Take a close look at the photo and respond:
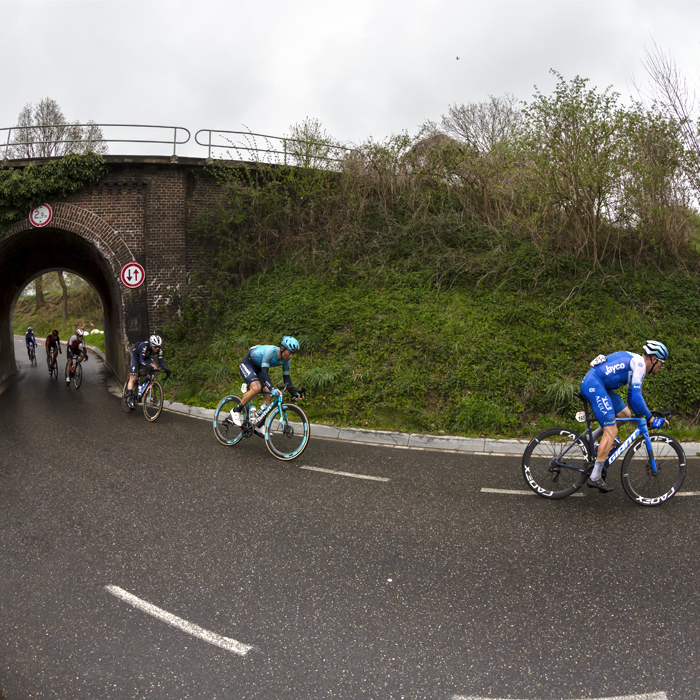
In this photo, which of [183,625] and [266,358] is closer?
[183,625]

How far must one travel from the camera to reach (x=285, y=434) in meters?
7.49

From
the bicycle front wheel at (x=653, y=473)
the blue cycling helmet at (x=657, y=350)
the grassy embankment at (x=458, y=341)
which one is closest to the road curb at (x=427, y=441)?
the grassy embankment at (x=458, y=341)

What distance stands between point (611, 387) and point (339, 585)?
364 cm

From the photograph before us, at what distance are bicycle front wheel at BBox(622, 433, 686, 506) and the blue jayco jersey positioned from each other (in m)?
4.46

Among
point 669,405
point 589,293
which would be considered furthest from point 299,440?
point 589,293

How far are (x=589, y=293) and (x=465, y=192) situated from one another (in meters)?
5.24

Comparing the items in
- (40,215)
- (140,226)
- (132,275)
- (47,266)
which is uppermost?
(40,215)

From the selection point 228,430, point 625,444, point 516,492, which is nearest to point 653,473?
point 625,444

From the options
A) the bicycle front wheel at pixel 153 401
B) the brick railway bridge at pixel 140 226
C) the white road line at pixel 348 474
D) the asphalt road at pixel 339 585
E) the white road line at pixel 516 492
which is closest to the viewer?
the asphalt road at pixel 339 585

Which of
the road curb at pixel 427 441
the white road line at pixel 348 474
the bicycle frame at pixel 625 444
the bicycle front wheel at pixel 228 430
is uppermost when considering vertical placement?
the bicycle frame at pixel 625 444

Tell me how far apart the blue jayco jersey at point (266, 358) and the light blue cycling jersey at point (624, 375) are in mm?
3982

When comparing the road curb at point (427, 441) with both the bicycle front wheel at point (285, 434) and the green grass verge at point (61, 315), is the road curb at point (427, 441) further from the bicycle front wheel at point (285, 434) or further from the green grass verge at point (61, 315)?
the green grass verge at point (61, 315)

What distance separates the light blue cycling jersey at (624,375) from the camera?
17.8ft

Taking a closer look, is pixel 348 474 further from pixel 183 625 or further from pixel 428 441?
pixel 183 625
